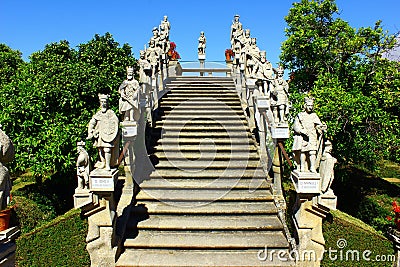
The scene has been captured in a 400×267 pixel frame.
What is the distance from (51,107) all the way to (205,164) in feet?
27.2

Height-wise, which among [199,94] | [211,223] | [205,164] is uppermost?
[199,94]

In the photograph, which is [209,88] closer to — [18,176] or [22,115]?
[22,115]

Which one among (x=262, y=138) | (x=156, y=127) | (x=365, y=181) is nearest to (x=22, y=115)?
(x=156, y=127)

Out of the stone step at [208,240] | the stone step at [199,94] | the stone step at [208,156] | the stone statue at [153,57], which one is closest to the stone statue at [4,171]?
the stone step at [208,240]

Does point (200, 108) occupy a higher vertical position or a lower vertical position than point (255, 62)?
lower

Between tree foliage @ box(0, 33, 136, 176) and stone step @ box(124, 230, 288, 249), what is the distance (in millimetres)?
7219

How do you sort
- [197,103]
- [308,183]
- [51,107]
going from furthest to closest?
1. [51,107]
2. [197,103]
3. [308,183]

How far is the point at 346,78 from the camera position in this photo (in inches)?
587

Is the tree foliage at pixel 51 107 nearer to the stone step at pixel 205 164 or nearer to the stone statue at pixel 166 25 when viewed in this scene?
the stone statue at pixel 166 25

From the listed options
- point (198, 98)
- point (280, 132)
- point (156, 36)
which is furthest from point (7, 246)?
point (156, 36)

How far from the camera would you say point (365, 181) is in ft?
52.6

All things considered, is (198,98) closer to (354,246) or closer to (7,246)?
(354,246)

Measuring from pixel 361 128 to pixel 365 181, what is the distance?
172 inches

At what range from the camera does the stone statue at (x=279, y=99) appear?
8461 millimetres
